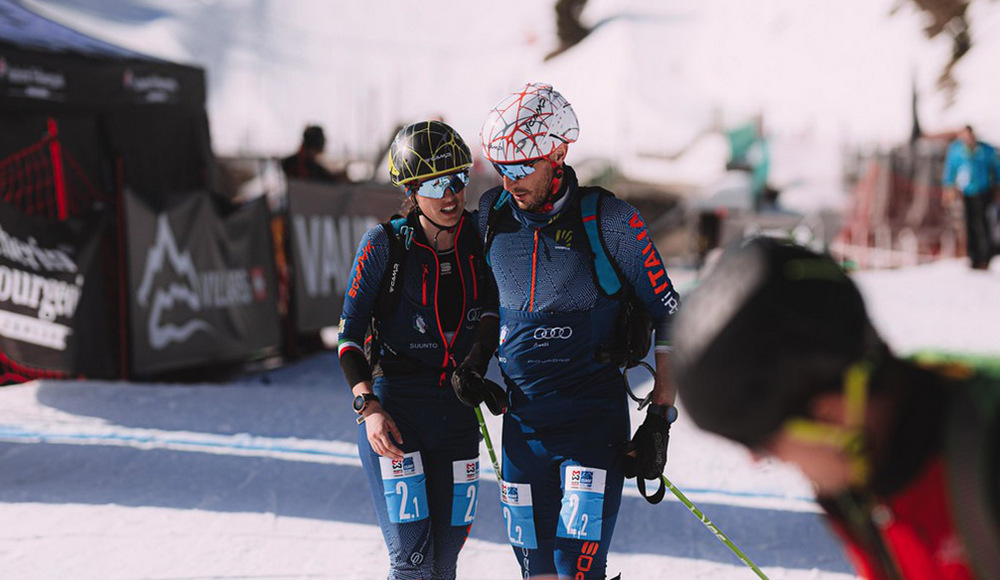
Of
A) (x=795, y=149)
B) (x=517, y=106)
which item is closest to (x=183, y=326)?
(x=517, y=106)

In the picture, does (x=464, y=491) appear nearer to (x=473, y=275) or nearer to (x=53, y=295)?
(x=473, y=275)

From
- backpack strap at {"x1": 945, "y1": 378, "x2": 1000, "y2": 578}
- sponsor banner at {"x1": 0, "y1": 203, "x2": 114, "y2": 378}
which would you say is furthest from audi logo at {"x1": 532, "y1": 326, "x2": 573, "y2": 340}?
sponsor banner at {"x1": 0, "y1": 203, "x2": 114, "y2": 378}

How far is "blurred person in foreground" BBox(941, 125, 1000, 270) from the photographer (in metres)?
14.6

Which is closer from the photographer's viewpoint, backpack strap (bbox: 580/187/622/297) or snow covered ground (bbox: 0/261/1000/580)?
backpack strap (bbox: 580/187/622/297)

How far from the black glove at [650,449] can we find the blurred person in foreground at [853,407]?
173cm

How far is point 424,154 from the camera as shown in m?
3.54

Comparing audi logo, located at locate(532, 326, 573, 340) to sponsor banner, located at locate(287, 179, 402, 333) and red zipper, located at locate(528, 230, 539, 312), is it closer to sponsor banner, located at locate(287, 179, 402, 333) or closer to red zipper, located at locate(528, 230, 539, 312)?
red zipper, located at locate(528, 230, 539, 312)

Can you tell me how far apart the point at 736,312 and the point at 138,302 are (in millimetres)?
7842

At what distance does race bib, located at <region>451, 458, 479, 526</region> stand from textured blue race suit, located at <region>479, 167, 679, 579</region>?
25 centimetres

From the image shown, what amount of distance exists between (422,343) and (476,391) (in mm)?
387

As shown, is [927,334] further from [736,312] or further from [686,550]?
[736,312]

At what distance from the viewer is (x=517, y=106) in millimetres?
3295

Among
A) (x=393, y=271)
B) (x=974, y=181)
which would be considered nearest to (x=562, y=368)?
(x=393, y=271)

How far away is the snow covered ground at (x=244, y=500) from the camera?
5.12 metres
